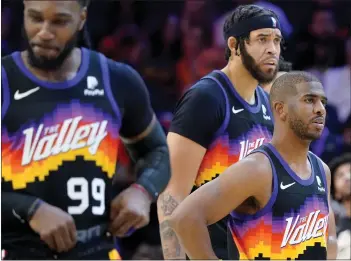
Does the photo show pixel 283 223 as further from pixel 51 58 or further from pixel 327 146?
pixel 327 146

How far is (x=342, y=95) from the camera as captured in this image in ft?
34.6

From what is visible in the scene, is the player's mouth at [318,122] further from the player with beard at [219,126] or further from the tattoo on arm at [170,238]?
the tattoo on arm at [170,238]

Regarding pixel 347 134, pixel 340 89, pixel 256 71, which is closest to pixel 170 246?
pixel 256 71

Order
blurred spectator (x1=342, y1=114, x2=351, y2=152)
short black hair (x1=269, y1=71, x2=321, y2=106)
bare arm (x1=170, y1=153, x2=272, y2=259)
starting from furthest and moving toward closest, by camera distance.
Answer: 1. blurred spectator (x1=342, y1=114, x2=351, y2=152)
2. short black hair (x1=269, y1=71, x2=321, y2=106)
3. bare arm (x1=170, y1=153, x2=272, y2=259)

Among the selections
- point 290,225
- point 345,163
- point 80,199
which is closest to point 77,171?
point 80,199

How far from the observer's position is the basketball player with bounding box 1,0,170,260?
4375 millimetres

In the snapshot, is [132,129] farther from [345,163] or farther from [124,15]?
[124,15]

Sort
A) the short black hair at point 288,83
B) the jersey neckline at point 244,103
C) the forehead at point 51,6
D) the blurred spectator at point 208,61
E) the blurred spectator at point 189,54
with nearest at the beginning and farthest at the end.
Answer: the forehead at point 51,6
the short black hair at point 288,83
the jersey neckline at point 244,103
the blurred spectator at point 208,61
the blurred spectator at point 189,54

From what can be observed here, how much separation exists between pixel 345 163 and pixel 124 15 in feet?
12.3

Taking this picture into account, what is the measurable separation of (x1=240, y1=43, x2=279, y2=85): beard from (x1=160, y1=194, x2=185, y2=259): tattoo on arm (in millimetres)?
894

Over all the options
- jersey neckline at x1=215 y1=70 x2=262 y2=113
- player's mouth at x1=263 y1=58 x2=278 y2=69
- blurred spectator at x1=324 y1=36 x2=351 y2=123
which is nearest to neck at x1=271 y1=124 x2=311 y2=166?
jersey neckline at x1=215 y1=70 x2=262 y2=113

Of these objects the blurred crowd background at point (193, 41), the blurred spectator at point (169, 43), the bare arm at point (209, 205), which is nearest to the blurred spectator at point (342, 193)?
the blurred crowd background at point (193, 41)

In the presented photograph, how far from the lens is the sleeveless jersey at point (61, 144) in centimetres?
447

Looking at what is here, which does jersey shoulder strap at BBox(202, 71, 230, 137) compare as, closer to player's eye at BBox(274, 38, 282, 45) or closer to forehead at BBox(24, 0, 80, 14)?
player's eye at BBox(274, 38, 282, 45)
